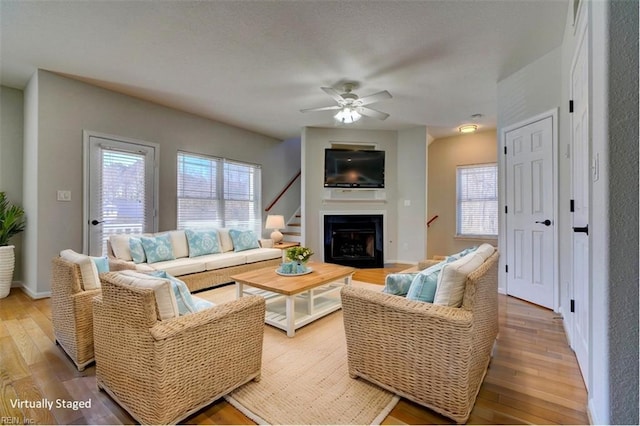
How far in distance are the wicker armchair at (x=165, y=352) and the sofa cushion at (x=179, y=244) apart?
2363mm

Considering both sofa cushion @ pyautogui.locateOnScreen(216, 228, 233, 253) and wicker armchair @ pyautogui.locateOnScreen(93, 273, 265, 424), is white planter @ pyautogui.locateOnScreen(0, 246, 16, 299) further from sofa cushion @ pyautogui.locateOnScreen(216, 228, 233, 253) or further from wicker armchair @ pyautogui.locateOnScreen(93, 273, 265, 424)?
wicker armchair @ pyautogui.locateOnScreen(93, 273, 265, 424)

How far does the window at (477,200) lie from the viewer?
5.71 meters

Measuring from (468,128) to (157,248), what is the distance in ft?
18.3

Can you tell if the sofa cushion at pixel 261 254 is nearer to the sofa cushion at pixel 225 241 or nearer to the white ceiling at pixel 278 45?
the sofa cushion at pixel 225 241

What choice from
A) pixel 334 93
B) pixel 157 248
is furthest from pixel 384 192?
pixel 157 248

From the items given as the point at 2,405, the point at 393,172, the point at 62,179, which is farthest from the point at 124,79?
the point at 393,172

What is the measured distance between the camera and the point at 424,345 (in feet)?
4.75

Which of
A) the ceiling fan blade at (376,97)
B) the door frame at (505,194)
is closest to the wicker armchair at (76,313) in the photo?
the ceiling fan blade at (376,97)

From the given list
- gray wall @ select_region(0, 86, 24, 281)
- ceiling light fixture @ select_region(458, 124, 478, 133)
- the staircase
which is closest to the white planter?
gray wall @ select_region(0, 86, 24, 281)

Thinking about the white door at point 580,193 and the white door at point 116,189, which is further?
the white door at point 116,189

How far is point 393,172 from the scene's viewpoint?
5703mm

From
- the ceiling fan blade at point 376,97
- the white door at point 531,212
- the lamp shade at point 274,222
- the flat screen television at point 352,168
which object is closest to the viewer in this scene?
the white door at point 531,212

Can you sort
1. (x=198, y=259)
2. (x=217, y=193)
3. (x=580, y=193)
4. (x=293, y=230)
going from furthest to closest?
(x=293, y=230) → (x=217, y=193) → (x=198, y=259) → (x=580, y=193)

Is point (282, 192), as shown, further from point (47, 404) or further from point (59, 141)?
point (47, 404)
